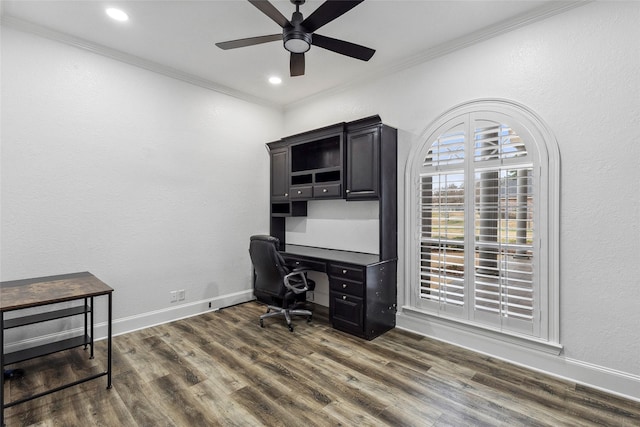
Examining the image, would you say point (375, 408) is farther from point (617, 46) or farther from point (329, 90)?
point (329, 90)

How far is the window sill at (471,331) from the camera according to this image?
2.56 meters

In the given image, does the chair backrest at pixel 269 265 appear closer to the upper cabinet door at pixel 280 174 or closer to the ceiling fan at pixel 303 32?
the upper cabinet door at pixel 280 174

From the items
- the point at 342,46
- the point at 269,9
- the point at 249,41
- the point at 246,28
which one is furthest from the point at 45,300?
the point at 342,46

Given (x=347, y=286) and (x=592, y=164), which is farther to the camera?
(x=347, y=286)

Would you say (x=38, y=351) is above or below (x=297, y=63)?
below

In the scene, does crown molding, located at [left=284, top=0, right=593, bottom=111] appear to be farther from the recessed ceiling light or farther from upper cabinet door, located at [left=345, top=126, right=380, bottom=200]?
the recessed ceiling light

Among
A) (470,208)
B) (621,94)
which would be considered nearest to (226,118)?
(470,208)

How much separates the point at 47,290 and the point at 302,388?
207 centimetres

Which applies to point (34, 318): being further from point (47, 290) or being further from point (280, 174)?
point (280, 174)

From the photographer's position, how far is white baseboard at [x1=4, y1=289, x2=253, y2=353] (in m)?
2.87

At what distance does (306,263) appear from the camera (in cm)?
380

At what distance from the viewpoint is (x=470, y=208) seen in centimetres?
298

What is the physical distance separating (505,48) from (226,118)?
10.9ft

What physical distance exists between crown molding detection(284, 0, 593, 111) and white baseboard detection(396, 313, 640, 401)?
2.80 metres
